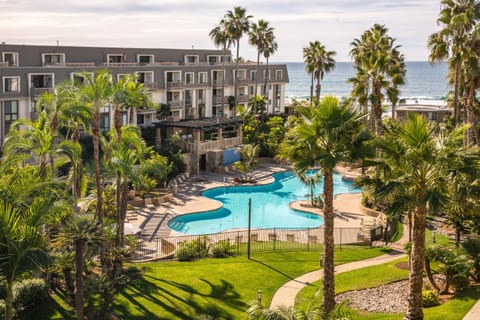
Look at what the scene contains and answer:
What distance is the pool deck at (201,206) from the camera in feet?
127

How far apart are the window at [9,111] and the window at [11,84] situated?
1.07 metres

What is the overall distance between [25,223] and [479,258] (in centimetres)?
1874

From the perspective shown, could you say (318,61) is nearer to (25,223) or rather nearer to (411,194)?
(411,194)

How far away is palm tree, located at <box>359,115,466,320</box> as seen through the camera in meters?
17.8

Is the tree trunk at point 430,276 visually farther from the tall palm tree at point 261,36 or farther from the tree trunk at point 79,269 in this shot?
the tall palm tree at point 261,36

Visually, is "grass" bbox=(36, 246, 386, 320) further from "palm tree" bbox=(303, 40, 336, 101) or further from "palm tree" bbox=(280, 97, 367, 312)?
"palm tree" bbox=(303, 40, 336, 101)

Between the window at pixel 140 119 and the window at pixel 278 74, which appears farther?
the window at pixel 278 74

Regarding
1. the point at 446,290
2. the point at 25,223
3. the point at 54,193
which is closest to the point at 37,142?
the point at 54,193

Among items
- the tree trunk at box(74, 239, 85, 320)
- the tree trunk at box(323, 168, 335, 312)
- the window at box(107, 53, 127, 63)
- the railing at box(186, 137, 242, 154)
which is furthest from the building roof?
the tree trunk at box(74, 239, 85, 320)

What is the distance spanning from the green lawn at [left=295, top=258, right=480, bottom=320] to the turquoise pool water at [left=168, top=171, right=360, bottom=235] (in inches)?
520

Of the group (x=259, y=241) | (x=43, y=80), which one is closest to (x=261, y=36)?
(x=43, y=80)

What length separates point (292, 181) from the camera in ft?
181

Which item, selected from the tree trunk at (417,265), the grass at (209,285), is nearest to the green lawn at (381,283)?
the grass at (209,285)

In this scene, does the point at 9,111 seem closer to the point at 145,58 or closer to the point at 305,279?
the point at 145,58
